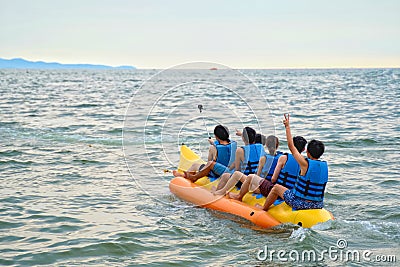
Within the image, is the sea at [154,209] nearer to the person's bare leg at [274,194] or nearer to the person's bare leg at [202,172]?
the person's bare leg at [274,194]

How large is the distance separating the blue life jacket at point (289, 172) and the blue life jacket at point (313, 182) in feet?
1.09

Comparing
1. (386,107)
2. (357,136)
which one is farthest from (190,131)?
(386,107)

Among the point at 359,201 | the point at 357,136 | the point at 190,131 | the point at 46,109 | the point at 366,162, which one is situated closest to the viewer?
the point at 359,201

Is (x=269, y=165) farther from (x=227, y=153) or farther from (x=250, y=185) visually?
(x=227, y=153)

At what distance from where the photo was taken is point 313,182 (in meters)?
6.97

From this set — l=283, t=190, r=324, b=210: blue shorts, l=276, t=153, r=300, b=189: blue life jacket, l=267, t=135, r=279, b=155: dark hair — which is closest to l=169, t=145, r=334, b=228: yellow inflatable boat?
l=283, t=190, r=324, b=210: blue shorts

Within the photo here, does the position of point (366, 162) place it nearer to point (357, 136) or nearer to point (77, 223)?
point (357, 136)

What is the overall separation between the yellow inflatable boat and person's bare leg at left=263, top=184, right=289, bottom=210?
8 cm

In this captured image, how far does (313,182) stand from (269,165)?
1.06 m

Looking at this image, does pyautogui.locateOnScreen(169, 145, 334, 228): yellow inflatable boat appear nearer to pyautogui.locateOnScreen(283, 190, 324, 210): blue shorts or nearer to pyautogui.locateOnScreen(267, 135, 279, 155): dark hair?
pyautogui.locateOnScreen(283, 190, 324, 210): blue shorts

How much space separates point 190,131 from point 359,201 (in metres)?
9.55

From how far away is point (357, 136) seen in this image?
15672 mm

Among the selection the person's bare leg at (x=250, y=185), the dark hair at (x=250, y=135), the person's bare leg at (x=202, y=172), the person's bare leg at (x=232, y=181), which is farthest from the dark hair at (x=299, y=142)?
the person's bare leg at (x=202, y=172)

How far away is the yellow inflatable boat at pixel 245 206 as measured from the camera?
23.1 ft
